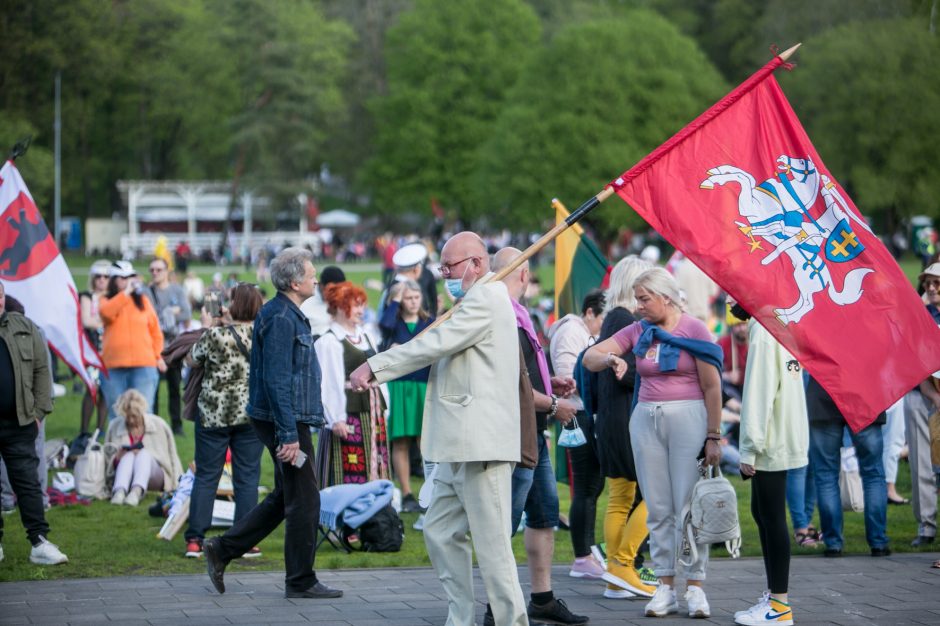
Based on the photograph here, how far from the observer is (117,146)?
80.7m

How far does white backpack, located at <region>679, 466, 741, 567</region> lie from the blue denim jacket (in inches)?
88.8

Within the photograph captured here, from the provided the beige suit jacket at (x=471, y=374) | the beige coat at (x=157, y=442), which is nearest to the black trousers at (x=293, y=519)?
the beige suit jacket at (x=471, y=374)

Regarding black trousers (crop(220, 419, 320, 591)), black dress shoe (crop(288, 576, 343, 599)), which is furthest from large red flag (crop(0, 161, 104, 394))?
black dress shoe (crop(288, 576, 343, 599))

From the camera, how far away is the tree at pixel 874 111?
57906 millimetres

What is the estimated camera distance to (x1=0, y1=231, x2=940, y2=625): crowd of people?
6.39 meters

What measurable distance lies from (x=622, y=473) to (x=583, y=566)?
0.90 metres

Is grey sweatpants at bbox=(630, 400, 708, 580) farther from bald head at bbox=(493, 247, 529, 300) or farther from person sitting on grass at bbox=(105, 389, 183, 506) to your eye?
person sitting on grass at bbox=(105, 389, 183, 506)

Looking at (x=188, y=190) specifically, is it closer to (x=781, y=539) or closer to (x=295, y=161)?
(x=295, y=161)

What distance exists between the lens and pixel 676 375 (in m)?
7.36

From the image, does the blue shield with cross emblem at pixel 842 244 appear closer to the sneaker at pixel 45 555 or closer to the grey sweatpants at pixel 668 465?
the grey sweatpants at pixel 668 465

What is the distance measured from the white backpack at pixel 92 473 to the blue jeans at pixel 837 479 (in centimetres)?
629

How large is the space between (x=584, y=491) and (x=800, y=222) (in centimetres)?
247

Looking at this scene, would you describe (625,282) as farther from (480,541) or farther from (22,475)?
(22,475)

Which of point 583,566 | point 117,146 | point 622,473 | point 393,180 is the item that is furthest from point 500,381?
point 117,146
